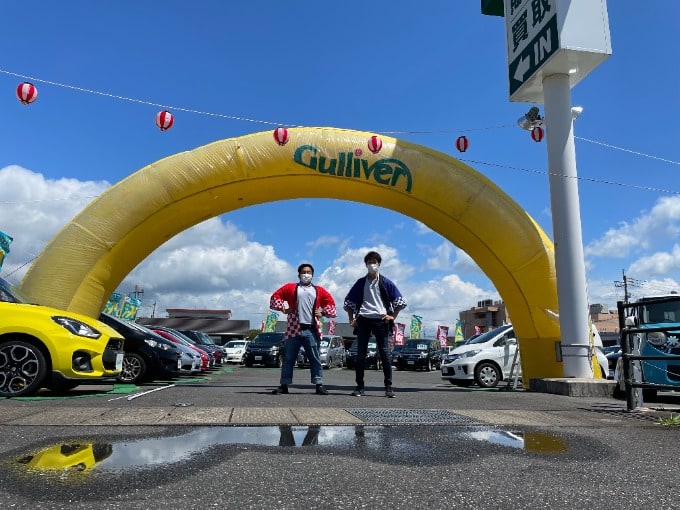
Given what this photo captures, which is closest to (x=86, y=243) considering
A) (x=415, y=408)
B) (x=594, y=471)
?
(x=415, y=408)

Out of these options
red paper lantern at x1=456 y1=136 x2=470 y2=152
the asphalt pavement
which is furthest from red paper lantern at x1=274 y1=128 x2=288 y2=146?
the asphalt pavement

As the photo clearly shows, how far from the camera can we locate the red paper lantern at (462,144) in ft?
34.7

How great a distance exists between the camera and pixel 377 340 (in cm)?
642

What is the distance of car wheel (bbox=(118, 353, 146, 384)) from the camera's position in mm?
8906

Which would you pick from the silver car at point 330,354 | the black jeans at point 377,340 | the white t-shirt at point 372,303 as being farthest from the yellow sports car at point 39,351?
the silver car at point 330,354

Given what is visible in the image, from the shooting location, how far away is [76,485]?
7.48 ft

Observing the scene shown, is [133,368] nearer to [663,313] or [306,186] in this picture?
[306,186]

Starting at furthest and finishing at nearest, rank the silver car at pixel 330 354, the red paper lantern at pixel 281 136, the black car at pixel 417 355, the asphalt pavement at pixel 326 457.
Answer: the black car at pixel 417 355 < the silver car at pixel 330 354 < the red paper lantern at pixel 281 136 < the asphalt pavement at pixel 326 457

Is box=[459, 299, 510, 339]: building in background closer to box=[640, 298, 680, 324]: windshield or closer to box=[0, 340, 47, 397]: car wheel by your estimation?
box=[640, 298, 680, 324]: windshield

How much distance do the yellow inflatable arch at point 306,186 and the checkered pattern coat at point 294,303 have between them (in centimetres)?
347

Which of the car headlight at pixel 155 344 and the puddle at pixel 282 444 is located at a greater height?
the car headlight at pixel 155 344

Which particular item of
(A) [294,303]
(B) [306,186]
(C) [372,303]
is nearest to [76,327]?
(A) [294,303]

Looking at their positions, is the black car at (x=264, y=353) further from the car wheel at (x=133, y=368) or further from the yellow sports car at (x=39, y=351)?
the yellow sports car at (x=39, y=351)

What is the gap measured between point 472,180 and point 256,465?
768 cm
